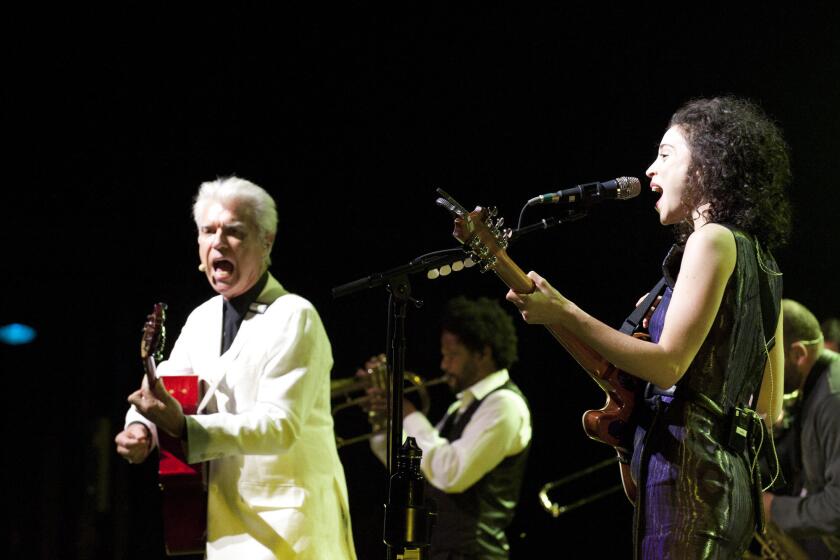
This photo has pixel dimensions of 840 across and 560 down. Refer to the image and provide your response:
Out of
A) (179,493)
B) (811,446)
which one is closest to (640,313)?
(179,493)

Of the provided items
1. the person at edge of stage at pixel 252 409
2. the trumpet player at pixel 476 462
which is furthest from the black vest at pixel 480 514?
the person at edge of stage at pixel 252 409

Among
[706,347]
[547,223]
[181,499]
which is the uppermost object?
[547,223]

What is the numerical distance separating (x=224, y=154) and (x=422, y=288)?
1722 millimetres

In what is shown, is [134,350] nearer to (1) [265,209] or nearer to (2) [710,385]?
(1) [265,209]

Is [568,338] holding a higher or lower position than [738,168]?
lower

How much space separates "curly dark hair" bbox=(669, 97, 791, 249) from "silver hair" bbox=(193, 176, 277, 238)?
5.82 feet

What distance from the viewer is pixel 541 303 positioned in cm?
222

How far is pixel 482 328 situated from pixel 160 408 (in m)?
2.89

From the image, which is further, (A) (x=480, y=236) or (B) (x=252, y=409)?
(B) (x=252, y=409)

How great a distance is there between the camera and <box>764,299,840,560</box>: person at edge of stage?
425 centimetres

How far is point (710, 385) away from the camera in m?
2.17

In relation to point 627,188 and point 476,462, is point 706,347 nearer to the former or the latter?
point 627,188

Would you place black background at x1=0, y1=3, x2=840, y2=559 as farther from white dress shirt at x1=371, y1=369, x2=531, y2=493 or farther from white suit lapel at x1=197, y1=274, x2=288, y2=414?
white suit lapel at x1=197, y1=274, x2=288, y2=414

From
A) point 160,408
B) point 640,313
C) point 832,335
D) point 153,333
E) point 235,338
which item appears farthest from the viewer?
point 832,335
